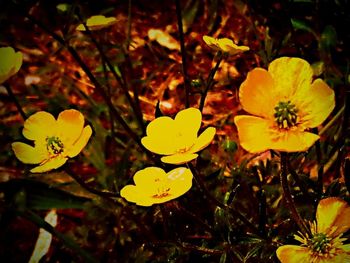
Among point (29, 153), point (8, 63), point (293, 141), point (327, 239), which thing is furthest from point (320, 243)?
point (8, 63)

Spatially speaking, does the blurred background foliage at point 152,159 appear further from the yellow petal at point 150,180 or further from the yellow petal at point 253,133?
the yellow petal at point 253,133

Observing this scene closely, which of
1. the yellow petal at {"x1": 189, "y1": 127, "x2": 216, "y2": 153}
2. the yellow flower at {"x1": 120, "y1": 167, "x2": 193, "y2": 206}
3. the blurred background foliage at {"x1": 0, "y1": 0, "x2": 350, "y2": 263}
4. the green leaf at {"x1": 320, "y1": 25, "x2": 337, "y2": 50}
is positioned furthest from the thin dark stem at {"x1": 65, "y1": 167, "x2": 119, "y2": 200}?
the green leaf at {"x1": 320, "y1": 25, "x2": 337, "y2": 50}

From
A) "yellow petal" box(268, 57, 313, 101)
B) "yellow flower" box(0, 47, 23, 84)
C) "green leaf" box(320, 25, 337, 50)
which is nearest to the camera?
"yellow petal" box(268, 57, 313, 101)

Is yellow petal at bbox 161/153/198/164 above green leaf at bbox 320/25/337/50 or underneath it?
above

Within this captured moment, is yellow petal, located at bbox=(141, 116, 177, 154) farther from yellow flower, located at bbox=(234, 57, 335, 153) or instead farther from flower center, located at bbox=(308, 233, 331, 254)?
flower center, located at bbox=(308, 233, 331, 254)

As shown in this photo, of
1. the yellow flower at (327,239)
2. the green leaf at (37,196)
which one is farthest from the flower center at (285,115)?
the green leaf at (37,196)

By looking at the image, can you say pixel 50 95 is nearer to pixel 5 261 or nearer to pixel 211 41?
pixel 5 261
